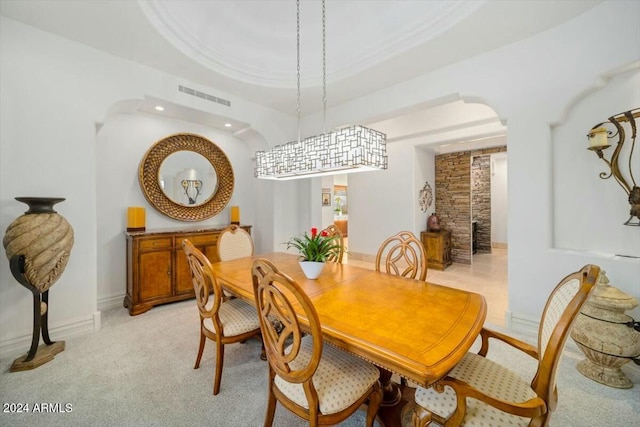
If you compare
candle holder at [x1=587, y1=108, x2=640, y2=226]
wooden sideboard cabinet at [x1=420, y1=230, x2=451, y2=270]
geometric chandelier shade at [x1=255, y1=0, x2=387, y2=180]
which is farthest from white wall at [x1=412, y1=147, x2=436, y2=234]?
geometric chandelier shade at [x1=255, y1=0, x2=387, y2=180]

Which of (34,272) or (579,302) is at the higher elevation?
(579,302)

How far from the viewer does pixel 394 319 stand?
1.34 metres

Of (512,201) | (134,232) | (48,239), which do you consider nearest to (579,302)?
(512,201)

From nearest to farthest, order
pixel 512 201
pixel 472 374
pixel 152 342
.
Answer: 1. pixel 472 374
2. pixel 152 342
3. pixel 512 201

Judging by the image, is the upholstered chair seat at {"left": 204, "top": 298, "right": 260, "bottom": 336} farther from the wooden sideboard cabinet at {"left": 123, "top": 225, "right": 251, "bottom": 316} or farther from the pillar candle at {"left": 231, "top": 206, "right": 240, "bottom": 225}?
the pillar candle at {"left": 231, "top": 206, "right": 240, "bottom": 225}

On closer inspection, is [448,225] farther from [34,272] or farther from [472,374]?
[34,272]

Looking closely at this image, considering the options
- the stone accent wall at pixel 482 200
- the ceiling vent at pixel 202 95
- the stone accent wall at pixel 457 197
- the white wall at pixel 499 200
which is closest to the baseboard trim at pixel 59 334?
the ceiling vent at pixel 202 95

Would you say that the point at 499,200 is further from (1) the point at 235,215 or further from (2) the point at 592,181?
(1) the point at 235,215

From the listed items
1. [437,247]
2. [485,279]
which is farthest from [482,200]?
[485,279]

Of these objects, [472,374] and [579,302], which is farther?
[472,374]

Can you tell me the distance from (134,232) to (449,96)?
4101mm

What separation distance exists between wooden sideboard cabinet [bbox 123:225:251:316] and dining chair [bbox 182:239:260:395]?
1531 mm

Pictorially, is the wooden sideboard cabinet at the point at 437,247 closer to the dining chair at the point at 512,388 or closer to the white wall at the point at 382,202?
the white wall at the point at 382,202

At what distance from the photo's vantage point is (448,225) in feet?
19.4
